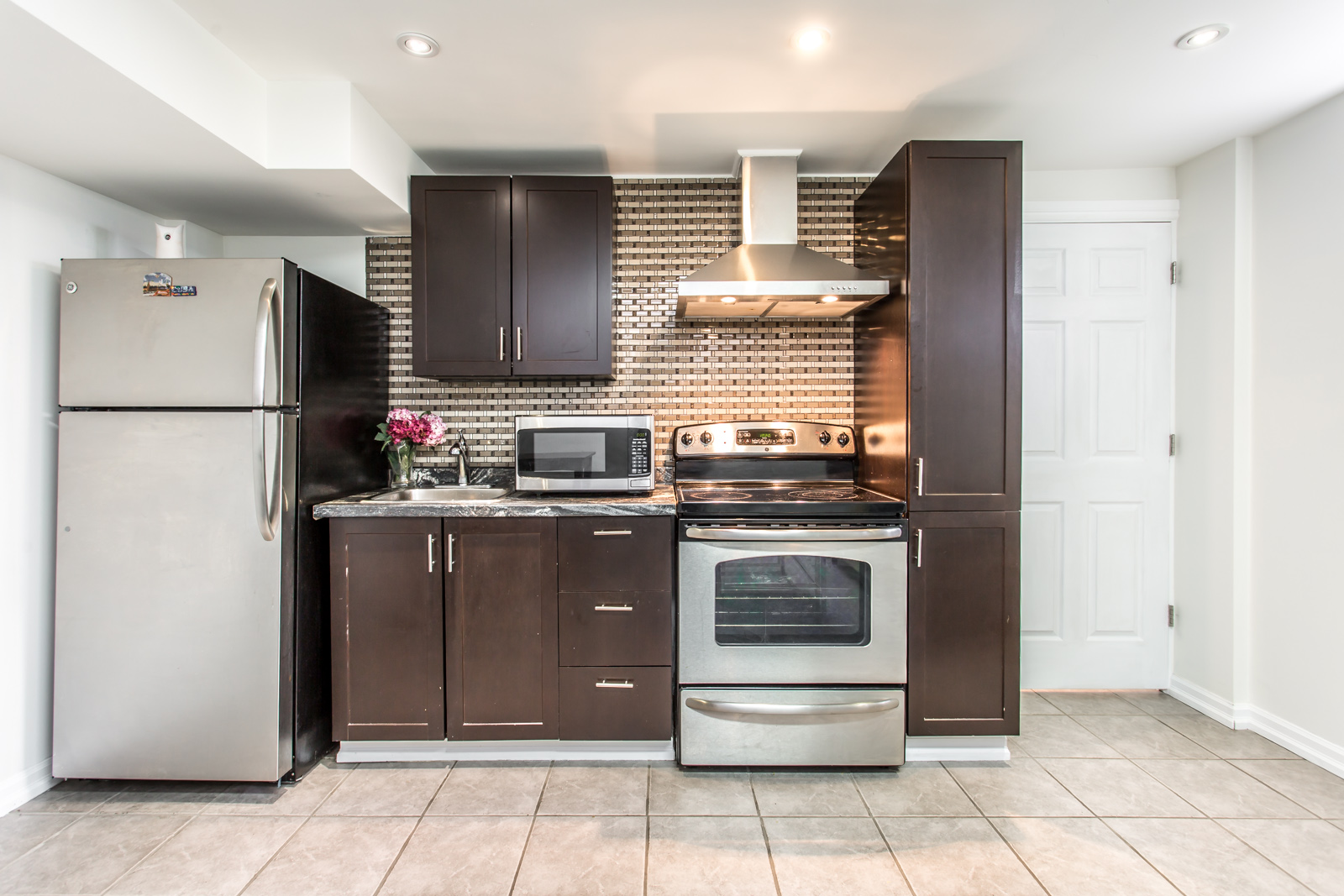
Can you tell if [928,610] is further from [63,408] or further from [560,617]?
[63,408]

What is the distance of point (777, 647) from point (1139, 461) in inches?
79.3

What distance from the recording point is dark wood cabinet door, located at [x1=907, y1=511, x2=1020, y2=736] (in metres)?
2.14

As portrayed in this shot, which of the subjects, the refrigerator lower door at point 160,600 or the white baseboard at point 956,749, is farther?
the white baseboard at point 956,749

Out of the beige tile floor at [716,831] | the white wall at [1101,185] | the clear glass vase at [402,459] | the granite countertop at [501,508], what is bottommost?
the beige tile floor at [716,831]

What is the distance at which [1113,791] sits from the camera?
1.99 meters

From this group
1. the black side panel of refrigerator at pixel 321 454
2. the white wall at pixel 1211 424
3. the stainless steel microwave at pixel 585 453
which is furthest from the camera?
the white wall at pixel 1211 424

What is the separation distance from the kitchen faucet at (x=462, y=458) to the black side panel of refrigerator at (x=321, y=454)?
376 millimetres

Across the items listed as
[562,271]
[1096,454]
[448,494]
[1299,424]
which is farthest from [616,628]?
[1299,424]

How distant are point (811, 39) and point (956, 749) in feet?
8.18

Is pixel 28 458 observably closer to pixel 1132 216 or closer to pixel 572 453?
pixel 572 453

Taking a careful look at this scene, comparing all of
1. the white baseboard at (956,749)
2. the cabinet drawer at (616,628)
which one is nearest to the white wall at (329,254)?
the cabinet drawer at (616,628)

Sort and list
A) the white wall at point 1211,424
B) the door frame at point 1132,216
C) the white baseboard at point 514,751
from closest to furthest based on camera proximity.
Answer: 1. the white baseboard at point 514,751
2. the white wall at point 1211,424
3. the door frame at point 1132,216

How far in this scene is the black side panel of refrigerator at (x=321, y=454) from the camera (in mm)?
2066

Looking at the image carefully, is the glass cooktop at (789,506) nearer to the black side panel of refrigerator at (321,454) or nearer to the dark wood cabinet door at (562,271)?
the dark wood cabinet door at (562,271)
